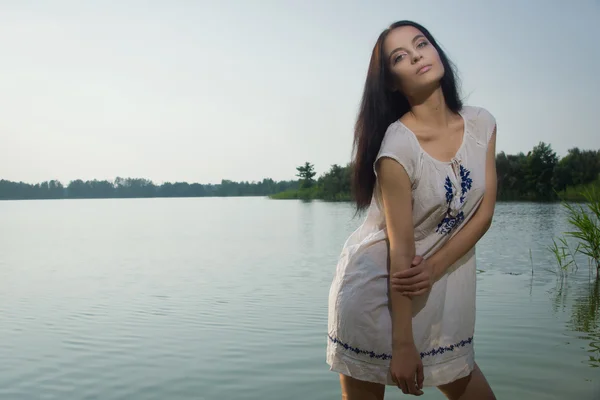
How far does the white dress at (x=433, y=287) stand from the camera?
156 centimetres

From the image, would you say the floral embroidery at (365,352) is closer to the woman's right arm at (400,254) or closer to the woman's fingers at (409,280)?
the woman's right arm at (400,254)

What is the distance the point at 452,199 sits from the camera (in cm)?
157

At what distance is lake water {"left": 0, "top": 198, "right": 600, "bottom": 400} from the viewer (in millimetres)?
3863

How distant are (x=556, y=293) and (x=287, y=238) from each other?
10252 millimetres

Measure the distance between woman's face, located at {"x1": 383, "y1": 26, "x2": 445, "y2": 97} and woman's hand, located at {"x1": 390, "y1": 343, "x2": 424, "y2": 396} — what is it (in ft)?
2.09

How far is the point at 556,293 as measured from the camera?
701 centimetres

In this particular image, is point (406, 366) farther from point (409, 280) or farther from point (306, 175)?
point (306, 175)

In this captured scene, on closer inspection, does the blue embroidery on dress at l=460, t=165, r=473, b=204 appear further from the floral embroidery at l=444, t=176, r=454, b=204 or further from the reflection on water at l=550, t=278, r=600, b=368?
the reflection on water at l=550, t=278, r=600, b=368

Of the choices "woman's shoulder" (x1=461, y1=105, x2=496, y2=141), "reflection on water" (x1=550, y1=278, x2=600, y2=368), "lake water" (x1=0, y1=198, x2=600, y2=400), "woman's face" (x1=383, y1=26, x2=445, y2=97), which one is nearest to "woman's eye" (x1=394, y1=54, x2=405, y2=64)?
"woman's face" (x1=383, y1=26, x2=445, y2=97)

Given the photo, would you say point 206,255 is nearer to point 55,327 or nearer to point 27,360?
point 55,327

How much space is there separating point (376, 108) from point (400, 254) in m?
0.38

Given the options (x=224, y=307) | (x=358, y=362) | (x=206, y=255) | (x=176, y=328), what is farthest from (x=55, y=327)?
(x=206, y=255)

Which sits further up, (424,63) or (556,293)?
(424,63)

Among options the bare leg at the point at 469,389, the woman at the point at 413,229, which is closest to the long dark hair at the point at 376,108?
the woman at the point at 413,229
